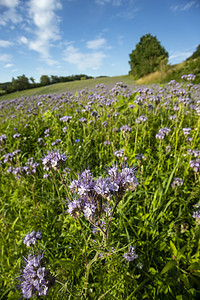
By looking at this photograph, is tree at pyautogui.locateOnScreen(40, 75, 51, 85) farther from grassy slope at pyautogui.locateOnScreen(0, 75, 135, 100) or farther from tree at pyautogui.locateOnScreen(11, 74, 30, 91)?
grassy slope at pyautogui.locateOnScreen(0, 75, 135, 100)

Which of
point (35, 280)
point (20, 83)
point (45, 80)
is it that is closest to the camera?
point (35, 280)

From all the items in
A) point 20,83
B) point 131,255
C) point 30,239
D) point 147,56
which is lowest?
point 131,255

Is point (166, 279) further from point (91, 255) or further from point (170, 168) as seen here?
point (170, 168)

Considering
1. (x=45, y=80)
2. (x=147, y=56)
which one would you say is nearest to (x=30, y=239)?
(x=147, y=56)

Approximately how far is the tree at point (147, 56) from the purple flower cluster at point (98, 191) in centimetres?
3279

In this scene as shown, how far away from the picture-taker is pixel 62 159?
1.75 metres

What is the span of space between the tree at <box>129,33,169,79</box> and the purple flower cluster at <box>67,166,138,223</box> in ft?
108

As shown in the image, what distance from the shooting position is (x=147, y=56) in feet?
109

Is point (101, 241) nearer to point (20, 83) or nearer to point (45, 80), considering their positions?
point (20, 83)

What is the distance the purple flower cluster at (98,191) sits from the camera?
3.59 ft

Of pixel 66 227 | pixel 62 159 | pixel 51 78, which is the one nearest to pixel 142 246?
pixel 66 227

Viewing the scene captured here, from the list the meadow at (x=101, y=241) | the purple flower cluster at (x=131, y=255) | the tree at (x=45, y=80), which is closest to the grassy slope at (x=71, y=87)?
the meadow at (x=101, y=241)

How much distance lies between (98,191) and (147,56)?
39.7m

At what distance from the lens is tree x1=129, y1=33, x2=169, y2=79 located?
30.8 meters
